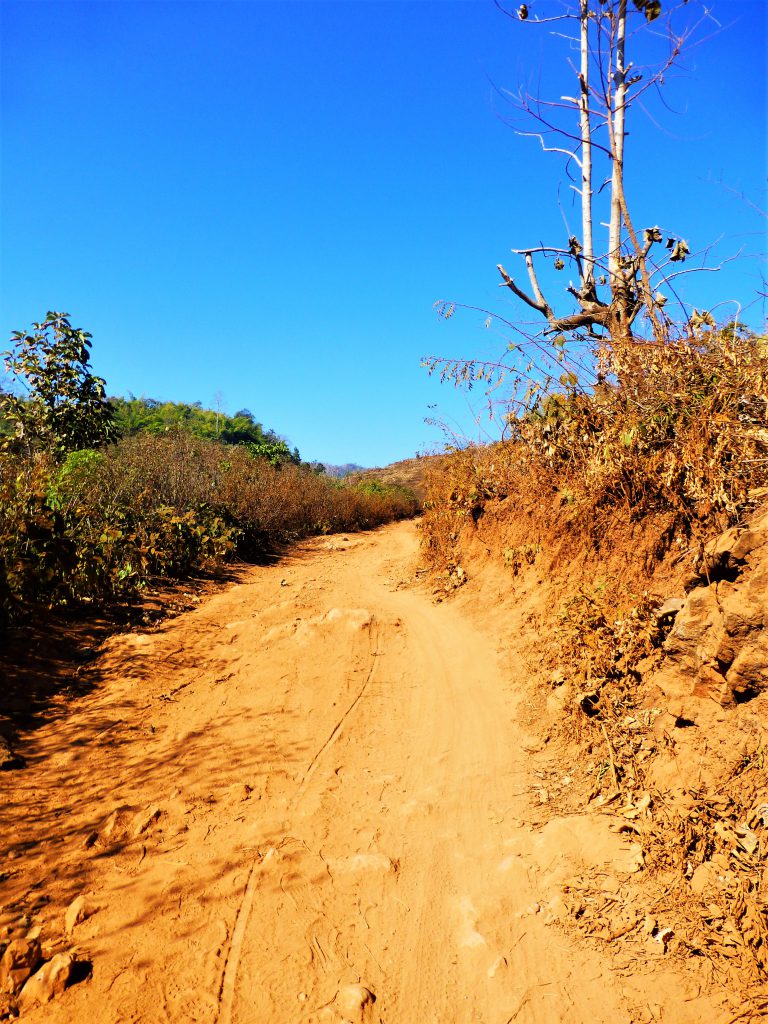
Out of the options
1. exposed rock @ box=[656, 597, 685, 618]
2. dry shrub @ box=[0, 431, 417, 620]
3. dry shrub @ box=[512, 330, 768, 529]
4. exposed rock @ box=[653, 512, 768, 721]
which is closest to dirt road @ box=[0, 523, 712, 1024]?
exposed rock @ box=[653, 512, 768, 721]

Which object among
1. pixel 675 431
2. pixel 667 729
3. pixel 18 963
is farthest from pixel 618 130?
pixel 18 963

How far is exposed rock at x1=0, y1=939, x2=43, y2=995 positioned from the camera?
241cm

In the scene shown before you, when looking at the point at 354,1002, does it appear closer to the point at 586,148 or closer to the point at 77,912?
the point at 77,912

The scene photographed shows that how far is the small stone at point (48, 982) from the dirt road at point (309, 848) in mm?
55

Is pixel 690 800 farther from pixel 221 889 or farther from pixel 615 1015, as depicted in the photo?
pixel 221 889

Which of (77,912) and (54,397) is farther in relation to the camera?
(54,397)

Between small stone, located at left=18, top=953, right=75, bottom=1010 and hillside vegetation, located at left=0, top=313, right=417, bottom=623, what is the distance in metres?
3.53

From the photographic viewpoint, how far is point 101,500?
834 cm

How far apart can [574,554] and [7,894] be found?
5.03m

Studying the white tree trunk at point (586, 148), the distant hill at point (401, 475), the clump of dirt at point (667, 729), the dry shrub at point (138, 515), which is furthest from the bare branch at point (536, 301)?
the distant hill at point (401, 475)

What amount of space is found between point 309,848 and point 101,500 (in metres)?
6.50

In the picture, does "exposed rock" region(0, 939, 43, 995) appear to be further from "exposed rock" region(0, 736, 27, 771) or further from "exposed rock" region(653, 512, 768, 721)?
"exposed rock" region(653, 512, 768, 721)

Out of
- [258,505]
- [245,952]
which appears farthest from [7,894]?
[258,505]

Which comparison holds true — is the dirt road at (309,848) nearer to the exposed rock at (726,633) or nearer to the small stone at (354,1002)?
the small stone at (354,1002)
